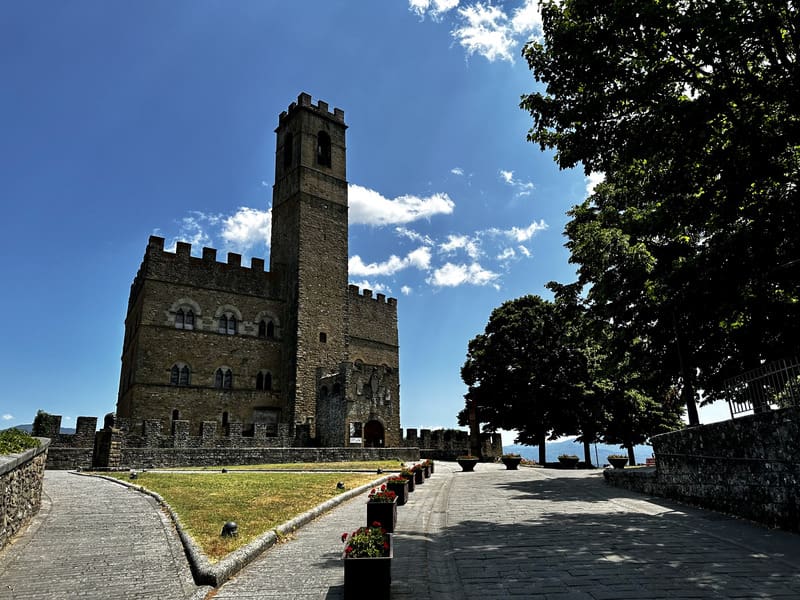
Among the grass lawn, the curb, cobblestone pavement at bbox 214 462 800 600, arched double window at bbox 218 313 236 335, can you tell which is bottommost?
cobblestone pavement at bbox 214 462 800 600

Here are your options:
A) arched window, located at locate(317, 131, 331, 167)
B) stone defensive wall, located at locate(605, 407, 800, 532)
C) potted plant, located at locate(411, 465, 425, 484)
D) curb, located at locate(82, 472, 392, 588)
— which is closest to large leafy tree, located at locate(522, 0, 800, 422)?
stone defensive wall, located at locate(605, 407, 800, 532)

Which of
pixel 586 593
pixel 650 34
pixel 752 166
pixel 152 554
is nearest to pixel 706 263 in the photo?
pixel 752 166

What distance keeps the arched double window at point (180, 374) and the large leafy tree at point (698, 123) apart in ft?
91.8

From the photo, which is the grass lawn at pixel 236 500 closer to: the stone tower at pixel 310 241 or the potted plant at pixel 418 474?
the potted plant at pixel 418 474

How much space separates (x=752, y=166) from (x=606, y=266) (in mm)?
8165

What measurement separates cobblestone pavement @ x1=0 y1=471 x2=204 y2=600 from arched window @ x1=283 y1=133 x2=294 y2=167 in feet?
106

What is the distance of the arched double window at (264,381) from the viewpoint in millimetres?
35000

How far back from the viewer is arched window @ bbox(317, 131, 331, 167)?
40.1 meters

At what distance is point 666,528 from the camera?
346 inches

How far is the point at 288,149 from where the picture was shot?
4019cm

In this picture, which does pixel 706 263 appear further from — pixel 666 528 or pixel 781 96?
pixel 666 528

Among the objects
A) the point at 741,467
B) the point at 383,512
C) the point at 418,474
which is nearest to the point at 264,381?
the point at 418,474

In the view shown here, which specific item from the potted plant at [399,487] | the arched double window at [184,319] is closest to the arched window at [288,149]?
the arched double window at [184,319]

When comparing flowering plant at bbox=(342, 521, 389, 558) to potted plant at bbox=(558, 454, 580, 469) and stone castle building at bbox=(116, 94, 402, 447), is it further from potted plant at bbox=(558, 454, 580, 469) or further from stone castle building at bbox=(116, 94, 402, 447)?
potted plant at bbox=(558, 454, 580, 469)
